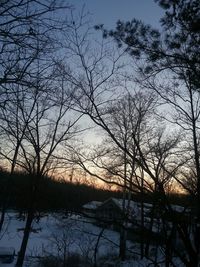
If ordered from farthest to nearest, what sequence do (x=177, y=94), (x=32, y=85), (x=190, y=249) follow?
(x=177, y=94)
(x=32, y=85)
(x=190, y=249)

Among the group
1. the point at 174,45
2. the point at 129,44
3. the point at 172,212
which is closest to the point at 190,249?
the point at 172,212

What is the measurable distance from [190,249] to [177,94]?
24.3ft

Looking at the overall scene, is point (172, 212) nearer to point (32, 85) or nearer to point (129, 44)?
point (32, 85)

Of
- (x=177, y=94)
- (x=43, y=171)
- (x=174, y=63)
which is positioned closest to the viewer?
(x=174, y=63)

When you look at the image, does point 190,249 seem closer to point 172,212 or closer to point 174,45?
point 172,212

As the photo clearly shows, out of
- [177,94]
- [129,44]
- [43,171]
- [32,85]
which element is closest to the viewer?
[32,85]

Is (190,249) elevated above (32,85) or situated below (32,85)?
below

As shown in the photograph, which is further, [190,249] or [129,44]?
[129,44]

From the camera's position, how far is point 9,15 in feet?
16.5

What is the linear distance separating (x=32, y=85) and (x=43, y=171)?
14.5 metres

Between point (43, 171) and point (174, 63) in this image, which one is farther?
point (43, 171)

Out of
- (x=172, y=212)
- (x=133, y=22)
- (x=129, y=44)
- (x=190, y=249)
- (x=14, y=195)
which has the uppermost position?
(x=133, y=22)

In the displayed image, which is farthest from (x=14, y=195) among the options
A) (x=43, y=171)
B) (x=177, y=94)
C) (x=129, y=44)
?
(x=129, y=44)

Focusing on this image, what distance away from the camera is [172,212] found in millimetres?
3967
